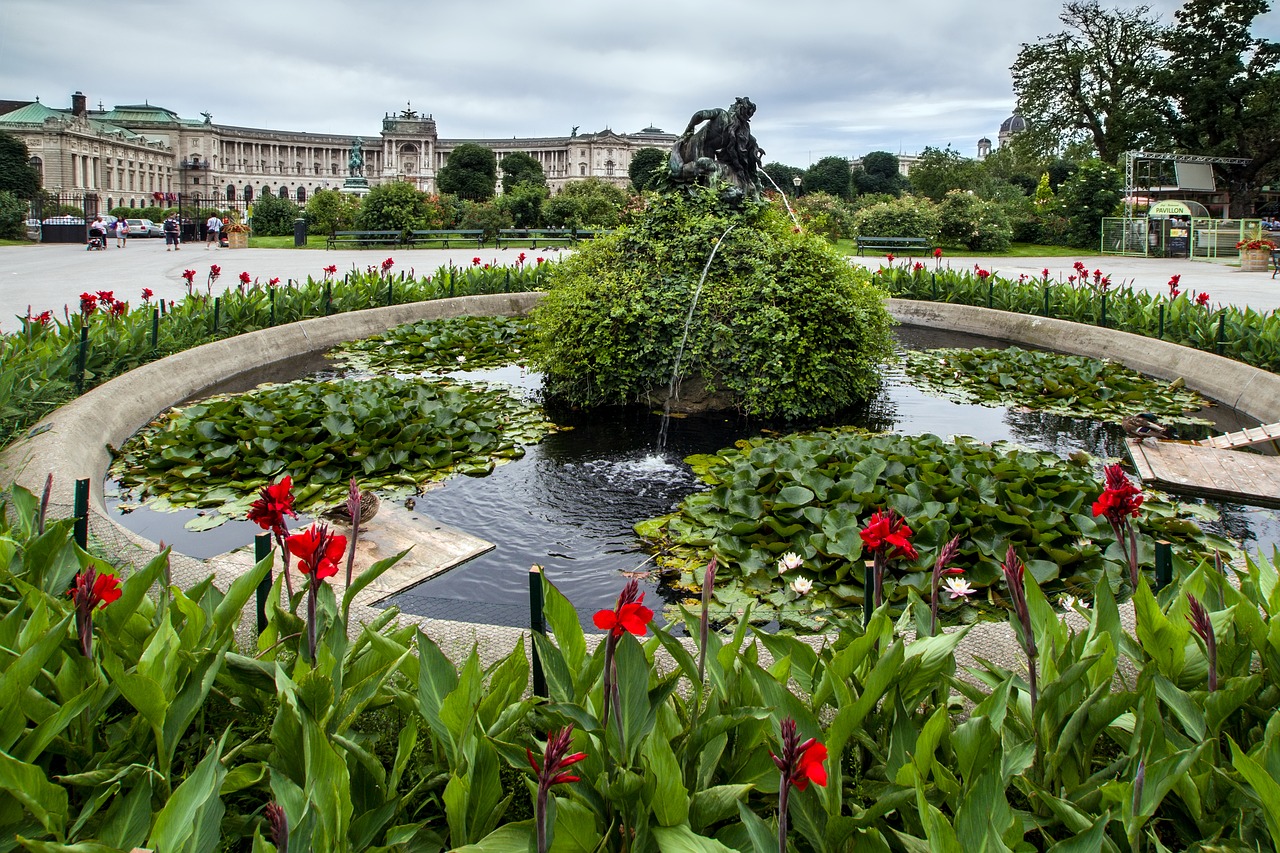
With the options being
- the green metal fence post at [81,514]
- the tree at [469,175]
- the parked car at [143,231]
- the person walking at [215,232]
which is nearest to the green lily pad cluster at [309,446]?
the green metal fence post at [81,514]

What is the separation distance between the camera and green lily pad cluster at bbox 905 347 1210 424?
7.80m

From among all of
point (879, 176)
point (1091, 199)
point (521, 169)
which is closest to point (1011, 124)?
point (879, 176)

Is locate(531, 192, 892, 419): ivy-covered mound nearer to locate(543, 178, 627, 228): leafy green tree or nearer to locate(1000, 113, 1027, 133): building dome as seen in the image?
locate(543, 178, 627, 228): leafy green tree

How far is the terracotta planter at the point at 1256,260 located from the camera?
2297cm

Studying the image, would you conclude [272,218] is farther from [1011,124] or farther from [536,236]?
[1011,124]

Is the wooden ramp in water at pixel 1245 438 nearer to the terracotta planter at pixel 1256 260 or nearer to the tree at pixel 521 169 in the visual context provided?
the terracotta planter at pixel 1256 260

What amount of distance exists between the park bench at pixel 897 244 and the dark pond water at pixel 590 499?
20729mm

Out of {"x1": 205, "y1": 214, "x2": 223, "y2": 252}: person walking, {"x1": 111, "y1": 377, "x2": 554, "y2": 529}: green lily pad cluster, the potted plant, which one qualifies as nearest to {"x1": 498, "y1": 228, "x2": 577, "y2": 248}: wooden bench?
{"x1": 205, "y1": 214, "x2": 223, "y2": 252}: person walking

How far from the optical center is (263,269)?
20.6m

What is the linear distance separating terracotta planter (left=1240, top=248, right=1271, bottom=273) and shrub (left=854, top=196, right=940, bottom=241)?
363 inches

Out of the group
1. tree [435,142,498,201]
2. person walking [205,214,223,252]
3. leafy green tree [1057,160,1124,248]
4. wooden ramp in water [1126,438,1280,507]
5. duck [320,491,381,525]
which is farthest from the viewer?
tree [435,142,498,201]

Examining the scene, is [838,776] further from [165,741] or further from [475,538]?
[475,538]

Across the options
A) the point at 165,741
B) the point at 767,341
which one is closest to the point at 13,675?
the point at 165,741

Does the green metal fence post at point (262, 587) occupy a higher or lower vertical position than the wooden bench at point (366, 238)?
lower
